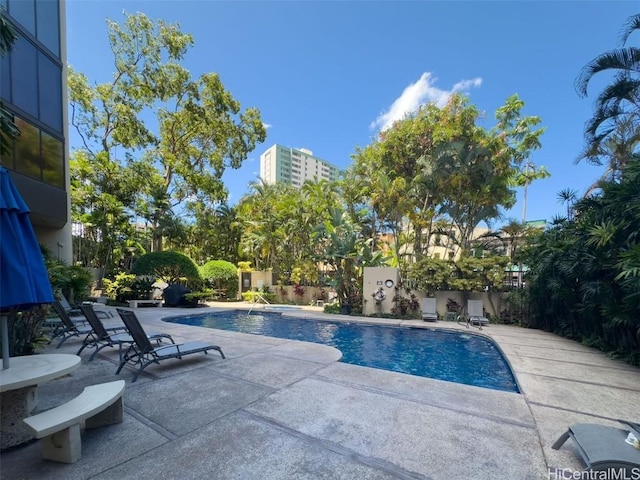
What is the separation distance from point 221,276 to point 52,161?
35.2ft

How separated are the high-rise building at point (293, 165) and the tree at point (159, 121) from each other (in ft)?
94.9

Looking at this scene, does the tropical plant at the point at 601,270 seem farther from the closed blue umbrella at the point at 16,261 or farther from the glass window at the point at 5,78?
the glass window at the point at 5,78

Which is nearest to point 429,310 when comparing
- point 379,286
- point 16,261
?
point 379,286

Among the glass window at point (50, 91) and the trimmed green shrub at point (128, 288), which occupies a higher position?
the glass window at point (50, 91)

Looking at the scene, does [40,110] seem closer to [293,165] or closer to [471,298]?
[471,298]

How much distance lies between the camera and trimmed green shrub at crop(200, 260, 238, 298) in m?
20.4

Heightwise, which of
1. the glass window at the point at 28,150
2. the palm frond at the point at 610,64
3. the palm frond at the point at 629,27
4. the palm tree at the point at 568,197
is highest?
the palm frond at the point at 629,27

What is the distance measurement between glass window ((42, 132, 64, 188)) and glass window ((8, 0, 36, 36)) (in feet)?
12.7

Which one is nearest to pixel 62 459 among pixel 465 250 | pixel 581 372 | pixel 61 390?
pixel 61 390

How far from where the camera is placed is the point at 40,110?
12.1 m

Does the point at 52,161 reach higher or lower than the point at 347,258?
higher

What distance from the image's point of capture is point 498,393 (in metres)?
4.85

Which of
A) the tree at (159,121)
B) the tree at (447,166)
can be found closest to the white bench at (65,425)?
the tree at (447,166)

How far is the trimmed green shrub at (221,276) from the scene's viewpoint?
67.1 ft
